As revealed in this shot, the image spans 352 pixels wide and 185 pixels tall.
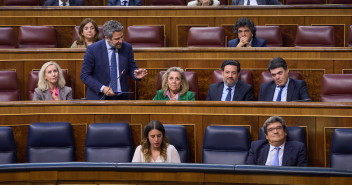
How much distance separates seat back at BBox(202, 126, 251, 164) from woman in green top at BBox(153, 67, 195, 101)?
0.29 metres

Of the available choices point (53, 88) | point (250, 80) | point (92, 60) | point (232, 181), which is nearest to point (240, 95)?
point (250, 80)

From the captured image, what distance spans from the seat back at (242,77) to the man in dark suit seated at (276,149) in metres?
0.48

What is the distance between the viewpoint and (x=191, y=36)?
2383 millimetres

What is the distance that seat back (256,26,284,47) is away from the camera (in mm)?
2373

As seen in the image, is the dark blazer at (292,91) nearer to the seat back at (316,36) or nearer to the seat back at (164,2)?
the seat back at (316,36)

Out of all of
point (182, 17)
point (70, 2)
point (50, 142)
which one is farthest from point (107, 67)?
point (70, 2)

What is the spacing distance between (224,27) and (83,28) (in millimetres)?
624

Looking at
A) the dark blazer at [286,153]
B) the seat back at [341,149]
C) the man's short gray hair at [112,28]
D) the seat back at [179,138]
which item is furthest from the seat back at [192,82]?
the seat back at [341,149]

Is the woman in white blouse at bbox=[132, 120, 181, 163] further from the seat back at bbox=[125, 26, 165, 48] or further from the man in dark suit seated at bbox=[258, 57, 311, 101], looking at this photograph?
the seat back at bbox=[125, 26, 165, 48]

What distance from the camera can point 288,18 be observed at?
8.12ft

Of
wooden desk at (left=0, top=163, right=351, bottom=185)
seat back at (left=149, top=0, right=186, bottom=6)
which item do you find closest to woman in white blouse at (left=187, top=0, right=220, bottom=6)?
seat back at (left=149, top=0, right=186, bottom=6)

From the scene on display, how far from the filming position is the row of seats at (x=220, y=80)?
1871mm

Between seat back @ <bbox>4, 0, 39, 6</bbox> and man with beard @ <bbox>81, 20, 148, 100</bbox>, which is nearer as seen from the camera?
man with beard @ <bbox>81, 20, 148, 100</bbox>

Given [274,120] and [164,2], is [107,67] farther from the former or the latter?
[164,2]
